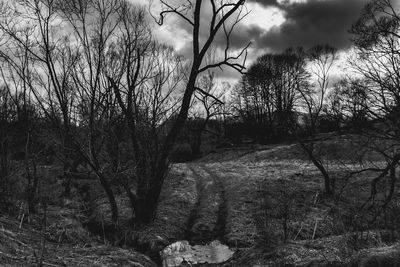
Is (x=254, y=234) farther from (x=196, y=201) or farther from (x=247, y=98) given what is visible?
(x=247, y=98)

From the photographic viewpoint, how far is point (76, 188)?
16.0 m

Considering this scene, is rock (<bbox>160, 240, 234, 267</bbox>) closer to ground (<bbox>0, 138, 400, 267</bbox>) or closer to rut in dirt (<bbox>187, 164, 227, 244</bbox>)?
ground (<bbox>0, 138, 400, 267</bbox>)

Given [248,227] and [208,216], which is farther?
[208,216]

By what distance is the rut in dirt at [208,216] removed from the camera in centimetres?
1012

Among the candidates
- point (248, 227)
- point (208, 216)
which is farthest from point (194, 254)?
point (208, 216)

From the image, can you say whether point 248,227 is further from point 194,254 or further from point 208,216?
point 194,254

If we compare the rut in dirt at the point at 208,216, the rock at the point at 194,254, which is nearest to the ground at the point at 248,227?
the rut in dirt at the point at 208,216

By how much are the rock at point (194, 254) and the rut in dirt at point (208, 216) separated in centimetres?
48

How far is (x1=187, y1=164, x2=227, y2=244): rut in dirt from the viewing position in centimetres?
1012

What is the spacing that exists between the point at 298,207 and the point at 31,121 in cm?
1015

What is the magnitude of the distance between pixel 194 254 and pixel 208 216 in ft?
9.91

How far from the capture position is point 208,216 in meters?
11.7

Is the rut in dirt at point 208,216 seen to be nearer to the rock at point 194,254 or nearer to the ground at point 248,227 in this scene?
the ground at point 248,227

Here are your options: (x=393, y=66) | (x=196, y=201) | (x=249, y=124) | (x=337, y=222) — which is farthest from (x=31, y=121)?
(x=249, y=124)
